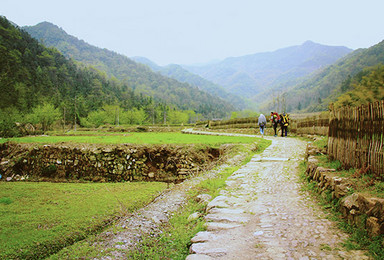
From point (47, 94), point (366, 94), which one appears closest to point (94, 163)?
point (366, 94)

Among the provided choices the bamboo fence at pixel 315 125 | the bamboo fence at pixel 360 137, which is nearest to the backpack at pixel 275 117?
the bamboo fence at pixel 315 125

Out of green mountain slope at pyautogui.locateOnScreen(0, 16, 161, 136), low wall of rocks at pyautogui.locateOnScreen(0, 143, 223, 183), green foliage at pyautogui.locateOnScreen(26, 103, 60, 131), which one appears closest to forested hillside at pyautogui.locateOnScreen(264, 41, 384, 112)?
green mountain slope at pyautogui.locateOnScreen(0, 16, 161, 136)

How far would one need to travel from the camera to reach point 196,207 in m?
5.04

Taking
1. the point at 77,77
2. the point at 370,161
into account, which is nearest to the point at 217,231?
the point at 370,161

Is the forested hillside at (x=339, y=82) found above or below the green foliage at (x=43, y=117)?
above

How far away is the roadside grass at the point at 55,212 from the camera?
12.0 ft

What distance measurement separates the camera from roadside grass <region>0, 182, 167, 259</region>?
367 cm

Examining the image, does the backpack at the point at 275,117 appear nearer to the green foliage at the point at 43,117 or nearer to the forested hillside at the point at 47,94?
the forested hillside at the point at 47,94

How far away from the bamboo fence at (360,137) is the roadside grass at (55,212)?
4.78 meters

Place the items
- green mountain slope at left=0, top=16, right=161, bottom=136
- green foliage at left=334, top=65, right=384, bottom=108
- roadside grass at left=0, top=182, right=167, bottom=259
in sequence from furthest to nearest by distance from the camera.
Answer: green mountain slope at left=0, top=16, right=161, bottom=136 → green foliage at left=334, top=65, right=384, bottom=108 → roadside grass at left=0, top=182, right=167, bottom=259

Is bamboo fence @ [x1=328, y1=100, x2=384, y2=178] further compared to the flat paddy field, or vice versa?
bamboo fence @ [x1=328, y1=100, x2=384, y2=178]

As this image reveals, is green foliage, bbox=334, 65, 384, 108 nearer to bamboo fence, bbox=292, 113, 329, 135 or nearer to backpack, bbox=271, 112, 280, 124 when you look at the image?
bamboo fence, bbox=292, 113, 329, 135

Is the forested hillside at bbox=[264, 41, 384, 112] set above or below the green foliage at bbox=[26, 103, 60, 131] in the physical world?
above

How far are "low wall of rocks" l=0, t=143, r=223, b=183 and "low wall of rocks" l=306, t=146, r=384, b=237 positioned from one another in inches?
205
